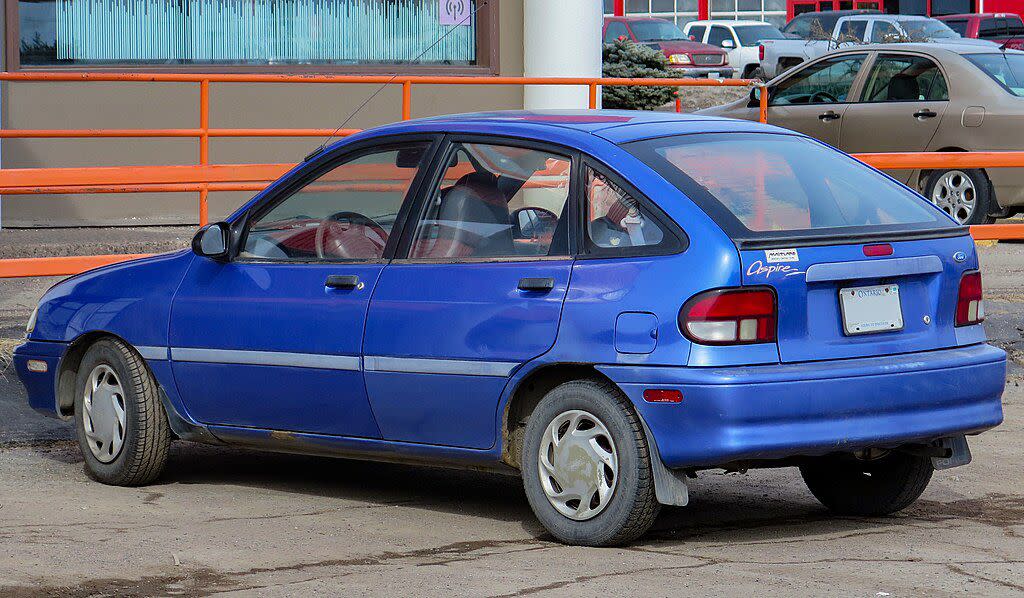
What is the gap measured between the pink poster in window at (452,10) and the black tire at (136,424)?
9330 mm

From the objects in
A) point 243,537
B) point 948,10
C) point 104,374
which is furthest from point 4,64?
point 948,10

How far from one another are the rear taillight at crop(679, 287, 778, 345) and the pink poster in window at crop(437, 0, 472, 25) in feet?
35.3

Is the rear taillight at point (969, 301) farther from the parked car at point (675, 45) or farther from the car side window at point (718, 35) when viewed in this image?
the car side window at point (718, 35)

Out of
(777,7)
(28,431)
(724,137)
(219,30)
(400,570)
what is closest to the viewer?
(400,570)

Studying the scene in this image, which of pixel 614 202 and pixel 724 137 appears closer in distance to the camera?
A: pixel 614 202

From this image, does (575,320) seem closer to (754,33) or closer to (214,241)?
(214,241)

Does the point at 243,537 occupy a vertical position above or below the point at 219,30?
below

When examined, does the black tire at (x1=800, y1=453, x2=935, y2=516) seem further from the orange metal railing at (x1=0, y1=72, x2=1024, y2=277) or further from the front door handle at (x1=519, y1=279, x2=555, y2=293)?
the orange metal railing at (x1=0, y1=72, x2=1024, y2=277)

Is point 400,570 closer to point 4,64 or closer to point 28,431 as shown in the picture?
point 28,431

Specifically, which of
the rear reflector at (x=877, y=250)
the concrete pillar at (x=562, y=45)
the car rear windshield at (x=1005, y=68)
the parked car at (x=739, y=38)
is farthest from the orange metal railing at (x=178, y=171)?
the parked car at (x=739, y=38)

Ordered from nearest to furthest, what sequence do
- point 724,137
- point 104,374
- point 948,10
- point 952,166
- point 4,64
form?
point 724,137 < point 104,374 < point 952,166 < point 4,64 < point 948,10

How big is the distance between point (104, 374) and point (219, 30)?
865cm

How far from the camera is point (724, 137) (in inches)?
246

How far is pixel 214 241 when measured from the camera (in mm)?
6715
